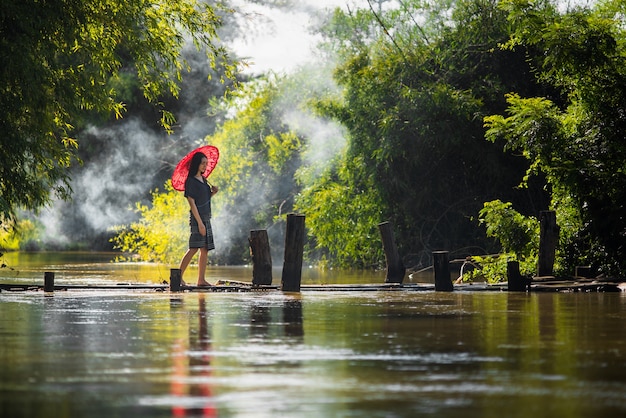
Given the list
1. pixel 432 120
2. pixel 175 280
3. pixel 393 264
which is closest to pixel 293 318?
pixel 175 280

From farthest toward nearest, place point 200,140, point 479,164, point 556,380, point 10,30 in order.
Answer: point 200,140 < point 479,164 < point 10,30 < point 556,380

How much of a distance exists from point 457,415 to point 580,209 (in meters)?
15.2

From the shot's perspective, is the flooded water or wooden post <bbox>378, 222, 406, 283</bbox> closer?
the flooded water

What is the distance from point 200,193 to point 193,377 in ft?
37.0

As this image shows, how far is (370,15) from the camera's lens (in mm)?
35219

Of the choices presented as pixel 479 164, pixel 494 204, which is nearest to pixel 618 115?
pixel 494 204

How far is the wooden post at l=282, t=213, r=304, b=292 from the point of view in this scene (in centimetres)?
1806

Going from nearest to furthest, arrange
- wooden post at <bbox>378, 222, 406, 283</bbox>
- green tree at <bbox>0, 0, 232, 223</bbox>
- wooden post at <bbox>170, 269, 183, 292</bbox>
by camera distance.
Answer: green tree at <bbox>0, 0, 232, 223</bbox>
wooden post at <bbox>170, 269, 183, 292</bbox>
wooden post at <bbox>378, 222, 406, 283</bbox>

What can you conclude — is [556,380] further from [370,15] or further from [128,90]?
[128,90]

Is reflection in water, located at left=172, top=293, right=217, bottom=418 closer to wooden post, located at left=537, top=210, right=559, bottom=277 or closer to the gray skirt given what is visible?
the gray skirt

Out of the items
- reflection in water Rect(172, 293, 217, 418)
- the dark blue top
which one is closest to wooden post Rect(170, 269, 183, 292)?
the dark blue top

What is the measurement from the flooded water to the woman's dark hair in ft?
14.3

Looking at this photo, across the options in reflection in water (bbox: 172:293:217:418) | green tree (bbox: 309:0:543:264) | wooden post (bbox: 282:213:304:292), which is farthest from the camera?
green tree (bbox: 309:0:543:264)

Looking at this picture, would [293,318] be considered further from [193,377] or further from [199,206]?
[199,206]
